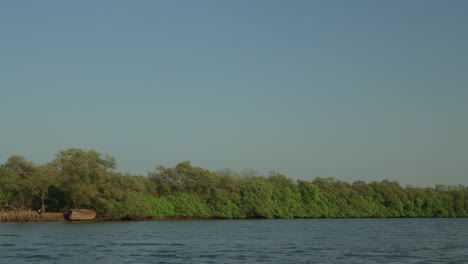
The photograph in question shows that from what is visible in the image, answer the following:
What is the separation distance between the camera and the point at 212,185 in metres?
122

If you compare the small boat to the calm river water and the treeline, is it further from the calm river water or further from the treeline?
the calm river water

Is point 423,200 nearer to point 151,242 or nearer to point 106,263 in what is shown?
point 151,242

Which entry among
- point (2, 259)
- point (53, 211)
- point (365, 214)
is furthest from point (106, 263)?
point (365, 214)

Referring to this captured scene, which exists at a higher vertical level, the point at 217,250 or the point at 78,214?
the point at 78,214

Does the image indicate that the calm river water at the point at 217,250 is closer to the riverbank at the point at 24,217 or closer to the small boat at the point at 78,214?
the small boat at the point at 78,214

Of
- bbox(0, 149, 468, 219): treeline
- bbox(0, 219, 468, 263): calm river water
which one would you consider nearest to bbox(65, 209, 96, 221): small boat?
bbox(0, 149, 468, 219): treeline

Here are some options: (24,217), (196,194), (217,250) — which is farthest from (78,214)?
(217,250)

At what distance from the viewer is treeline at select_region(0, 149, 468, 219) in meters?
101

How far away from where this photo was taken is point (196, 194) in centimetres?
11994

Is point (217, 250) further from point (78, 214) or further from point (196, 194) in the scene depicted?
point (196, 194)

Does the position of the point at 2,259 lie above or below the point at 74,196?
below

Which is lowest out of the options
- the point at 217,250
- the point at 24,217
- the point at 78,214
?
the point at 217,250

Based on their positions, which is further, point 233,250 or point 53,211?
point 53,211

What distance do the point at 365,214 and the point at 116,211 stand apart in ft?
220
